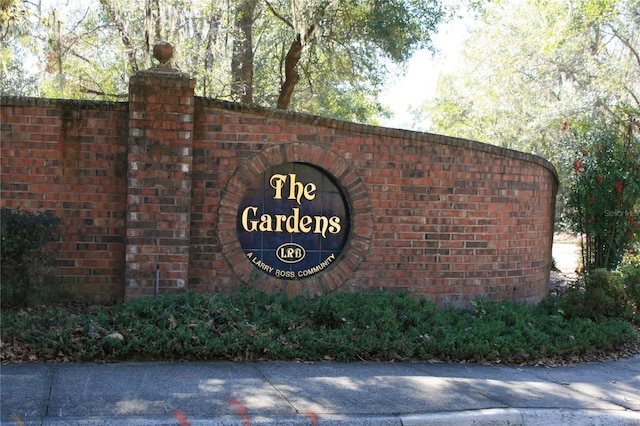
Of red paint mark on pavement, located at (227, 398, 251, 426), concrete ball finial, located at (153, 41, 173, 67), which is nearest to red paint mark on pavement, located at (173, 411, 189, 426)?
red paint mark on pavement, located at (227, 398, 251, 426)

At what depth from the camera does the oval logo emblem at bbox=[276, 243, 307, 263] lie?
29.5 feet

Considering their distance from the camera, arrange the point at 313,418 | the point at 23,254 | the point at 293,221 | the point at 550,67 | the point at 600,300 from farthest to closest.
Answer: the point at 550,67
the point at 600,300
the point at 293,221
the point at 23,254
the point at 313,418

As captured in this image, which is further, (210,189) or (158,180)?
(210,189)

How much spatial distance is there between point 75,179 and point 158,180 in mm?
979

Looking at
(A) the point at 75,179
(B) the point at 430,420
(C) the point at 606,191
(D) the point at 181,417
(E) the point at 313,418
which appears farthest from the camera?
(C) the point at 606,191

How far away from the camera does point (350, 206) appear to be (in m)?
9.07

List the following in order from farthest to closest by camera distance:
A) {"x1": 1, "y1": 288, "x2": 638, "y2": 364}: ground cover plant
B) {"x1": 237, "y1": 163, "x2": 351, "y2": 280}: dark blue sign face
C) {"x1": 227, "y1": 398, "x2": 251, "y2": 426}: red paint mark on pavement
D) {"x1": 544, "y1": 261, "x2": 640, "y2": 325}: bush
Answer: {"x1": 544, "y1": 261, "x2": 640, "y2": 325}: bush
{"x1": 237, "y1": 163, "x2": 351, "y2": 280}: dark blue sign face
{"x1": 1, "y1": 288, "x2": 638, "y2": 364}: ground cover plant
{"x1": 227, "y1": 398, "x2": 251, "y2": 426}: red paint mark on pavement

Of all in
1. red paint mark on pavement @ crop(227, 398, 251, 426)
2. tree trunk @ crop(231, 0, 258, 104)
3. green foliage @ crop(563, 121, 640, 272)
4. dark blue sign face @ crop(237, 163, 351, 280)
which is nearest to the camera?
red paint mark on pavement @ crop(227, 398, 251, 426)

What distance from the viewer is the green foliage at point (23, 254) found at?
7.64m

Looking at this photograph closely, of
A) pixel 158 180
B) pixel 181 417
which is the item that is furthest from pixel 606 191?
pixel 181 417

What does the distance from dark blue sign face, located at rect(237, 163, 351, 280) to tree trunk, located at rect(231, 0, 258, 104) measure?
7972 millimetres

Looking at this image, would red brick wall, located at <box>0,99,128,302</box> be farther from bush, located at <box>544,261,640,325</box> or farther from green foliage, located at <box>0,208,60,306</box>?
bush, located at <box>544,261,640,325</box>

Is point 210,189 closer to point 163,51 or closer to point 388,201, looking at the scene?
point 163,51

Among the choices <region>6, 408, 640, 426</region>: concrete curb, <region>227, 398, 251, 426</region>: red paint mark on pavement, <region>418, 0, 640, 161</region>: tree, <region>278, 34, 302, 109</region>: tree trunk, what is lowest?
<region>6, 408, 640, 426</region>: concrete curb
